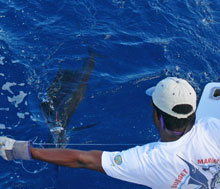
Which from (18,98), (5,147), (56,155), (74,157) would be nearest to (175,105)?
(74,157)

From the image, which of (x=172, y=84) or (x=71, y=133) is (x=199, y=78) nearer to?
(x=71, y=133)

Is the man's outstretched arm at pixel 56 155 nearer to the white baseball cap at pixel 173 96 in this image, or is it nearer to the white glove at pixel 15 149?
the white glove at pixel 15 149

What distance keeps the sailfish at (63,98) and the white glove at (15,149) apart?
2006 millimetres

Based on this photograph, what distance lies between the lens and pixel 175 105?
2.23 m

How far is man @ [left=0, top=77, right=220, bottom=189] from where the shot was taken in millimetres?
2256

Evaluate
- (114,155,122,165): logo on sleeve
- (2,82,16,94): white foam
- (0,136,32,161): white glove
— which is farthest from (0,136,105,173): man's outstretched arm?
(2,82,16,94): white foam

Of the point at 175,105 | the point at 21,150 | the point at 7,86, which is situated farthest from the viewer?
the point at 7,86

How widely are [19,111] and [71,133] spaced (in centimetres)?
96

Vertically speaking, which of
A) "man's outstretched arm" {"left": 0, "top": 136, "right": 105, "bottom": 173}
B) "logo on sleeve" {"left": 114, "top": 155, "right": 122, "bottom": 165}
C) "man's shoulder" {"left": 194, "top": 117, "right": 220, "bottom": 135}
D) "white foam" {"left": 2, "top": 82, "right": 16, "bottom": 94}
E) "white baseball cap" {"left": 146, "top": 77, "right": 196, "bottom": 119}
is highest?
"white baseball cap" {"left": 146, "top": 77, "right": 196, "bottom": 119}

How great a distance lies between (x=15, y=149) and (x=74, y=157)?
0.54m

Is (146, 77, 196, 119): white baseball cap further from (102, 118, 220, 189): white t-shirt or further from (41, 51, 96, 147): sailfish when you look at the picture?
(41, 51, 96, 147): sailfish

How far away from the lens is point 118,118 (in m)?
5.17

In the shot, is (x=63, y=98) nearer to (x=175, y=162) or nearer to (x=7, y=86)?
(x=7, y=86)

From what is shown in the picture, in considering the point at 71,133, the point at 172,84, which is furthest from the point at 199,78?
the point at 172,84
